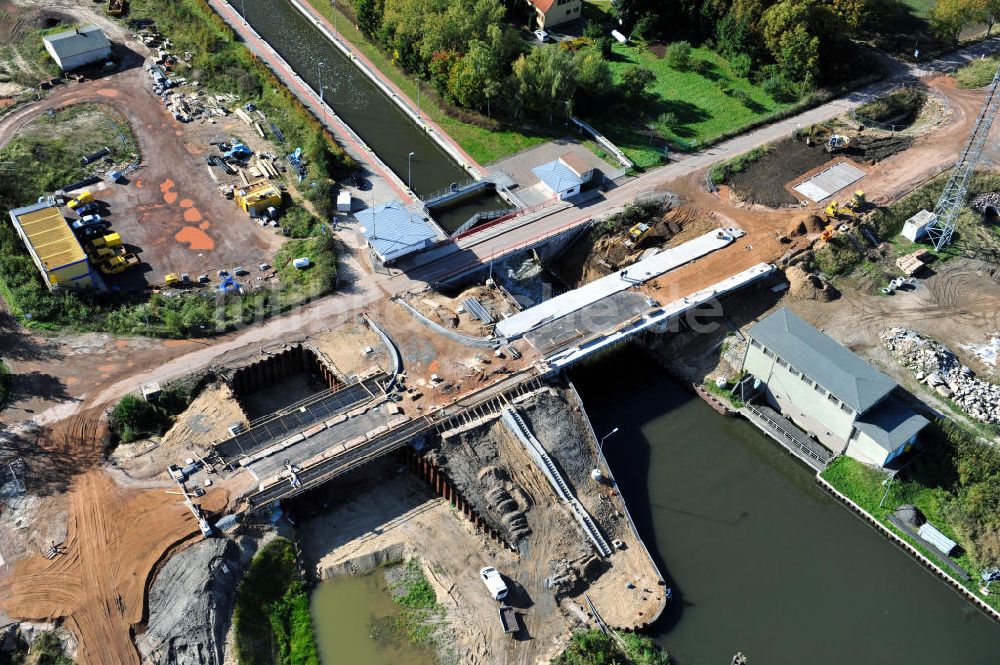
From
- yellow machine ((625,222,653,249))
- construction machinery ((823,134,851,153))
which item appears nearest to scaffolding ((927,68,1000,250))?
construction machinery ((823,134,851,153))

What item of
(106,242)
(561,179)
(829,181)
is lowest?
(106,242)

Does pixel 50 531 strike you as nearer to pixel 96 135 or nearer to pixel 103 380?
pixel 103 380

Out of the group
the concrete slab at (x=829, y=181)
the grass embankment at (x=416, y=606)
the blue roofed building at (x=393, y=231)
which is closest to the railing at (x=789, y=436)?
the concrete slab at (x=829, y=181)

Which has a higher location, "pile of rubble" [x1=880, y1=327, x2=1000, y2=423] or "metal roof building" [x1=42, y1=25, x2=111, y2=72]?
"metal roof building" [x1=42, y1=25, x2=111, y2=72]

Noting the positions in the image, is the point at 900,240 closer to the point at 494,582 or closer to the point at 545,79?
the point at 545,79

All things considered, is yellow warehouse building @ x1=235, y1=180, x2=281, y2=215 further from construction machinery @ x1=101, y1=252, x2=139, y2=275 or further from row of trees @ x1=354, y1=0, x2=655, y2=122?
row of trees @ x1=354, y1=0, x2=655, y2=122

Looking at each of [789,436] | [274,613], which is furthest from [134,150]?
[789,436]

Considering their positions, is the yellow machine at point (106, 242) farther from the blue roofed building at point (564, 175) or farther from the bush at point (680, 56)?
the bush at point (680, 56)
